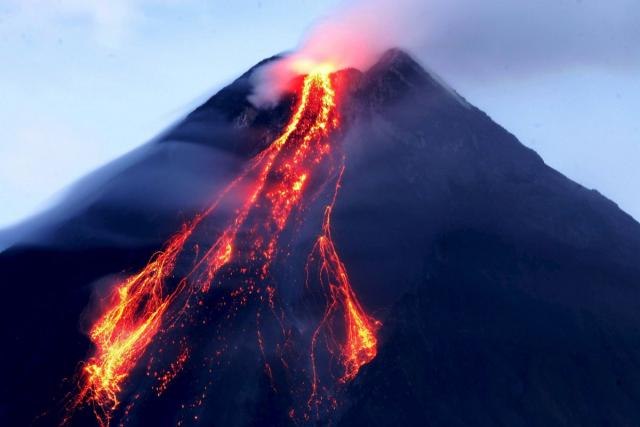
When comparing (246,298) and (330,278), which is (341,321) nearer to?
(330,278)

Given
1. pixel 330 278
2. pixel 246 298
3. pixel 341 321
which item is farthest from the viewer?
pixel 330 278

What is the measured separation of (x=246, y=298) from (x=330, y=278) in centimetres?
286

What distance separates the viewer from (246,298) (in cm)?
2470

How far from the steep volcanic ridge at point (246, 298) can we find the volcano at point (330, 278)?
0.22 ft

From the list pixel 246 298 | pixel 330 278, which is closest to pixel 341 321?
pixel 330 278

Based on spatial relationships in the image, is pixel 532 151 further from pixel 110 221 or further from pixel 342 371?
pixel 110 221

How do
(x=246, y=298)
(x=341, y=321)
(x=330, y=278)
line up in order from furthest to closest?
(x=330, y=278)
(x=246, y=298)
(x=341, y=321)

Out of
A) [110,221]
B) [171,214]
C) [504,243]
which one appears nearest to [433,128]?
[504,243]

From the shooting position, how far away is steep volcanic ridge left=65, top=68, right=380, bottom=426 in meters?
22.0

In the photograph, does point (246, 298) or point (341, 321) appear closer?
point (341, 321)

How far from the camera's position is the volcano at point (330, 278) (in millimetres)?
21891

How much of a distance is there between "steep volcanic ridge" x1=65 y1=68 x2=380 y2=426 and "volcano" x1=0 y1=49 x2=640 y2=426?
2.6 inches

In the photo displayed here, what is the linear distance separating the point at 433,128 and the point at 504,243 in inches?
241

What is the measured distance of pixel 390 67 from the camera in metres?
33.5
